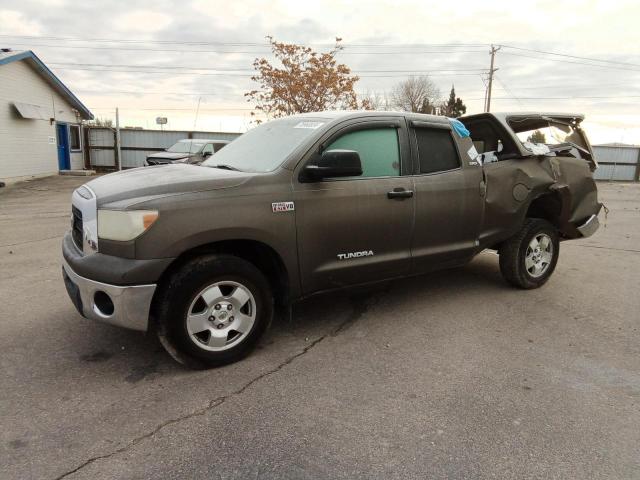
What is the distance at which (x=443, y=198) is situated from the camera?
14.6 feet

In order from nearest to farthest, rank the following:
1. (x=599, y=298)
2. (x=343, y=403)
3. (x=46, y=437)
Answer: (x=46, y=437), (x=343, y=403), (x=599, y=298)

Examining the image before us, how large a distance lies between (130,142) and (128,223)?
2513 centimetres

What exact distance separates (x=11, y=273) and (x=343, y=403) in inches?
189

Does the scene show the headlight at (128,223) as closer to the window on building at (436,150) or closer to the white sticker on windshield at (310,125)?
the white sticker on windshield at (310,125)

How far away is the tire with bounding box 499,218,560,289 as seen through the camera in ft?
17.1

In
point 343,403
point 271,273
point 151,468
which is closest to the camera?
point 151,468

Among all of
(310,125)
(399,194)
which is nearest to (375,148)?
(399,194)

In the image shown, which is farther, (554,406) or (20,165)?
(20,165)

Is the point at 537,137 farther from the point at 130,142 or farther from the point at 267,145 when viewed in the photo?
the point at 130,142

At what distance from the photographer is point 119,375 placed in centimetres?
336

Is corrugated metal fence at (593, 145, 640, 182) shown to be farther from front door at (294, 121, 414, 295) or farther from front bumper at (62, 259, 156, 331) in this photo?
front bumper at (62, 259, 156, 331)

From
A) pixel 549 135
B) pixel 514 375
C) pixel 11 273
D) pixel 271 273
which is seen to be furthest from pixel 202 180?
pixel 549 135

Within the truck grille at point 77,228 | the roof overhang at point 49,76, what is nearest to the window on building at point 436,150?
the truck grille at point 77,228

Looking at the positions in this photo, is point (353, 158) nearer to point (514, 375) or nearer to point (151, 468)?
point (514, 375)
